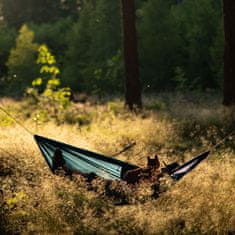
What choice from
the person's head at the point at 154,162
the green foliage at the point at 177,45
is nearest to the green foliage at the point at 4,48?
the green foliage at the point at 177,45

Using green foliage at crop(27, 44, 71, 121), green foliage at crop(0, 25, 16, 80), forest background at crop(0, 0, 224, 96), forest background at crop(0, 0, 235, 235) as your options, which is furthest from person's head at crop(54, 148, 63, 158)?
green foliage at crop(0, 25, 16, 80)

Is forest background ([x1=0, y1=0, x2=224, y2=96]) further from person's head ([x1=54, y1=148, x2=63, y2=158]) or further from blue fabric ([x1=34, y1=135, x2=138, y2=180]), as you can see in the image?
person's head ([x1=54, y1=148, x2=63, y2=158])

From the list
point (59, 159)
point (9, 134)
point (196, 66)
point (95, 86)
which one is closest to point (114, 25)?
point (95, 86)

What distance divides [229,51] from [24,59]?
49.3ft

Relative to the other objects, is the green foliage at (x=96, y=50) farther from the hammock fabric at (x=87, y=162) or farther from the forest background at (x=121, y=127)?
the hammock fabric at (x=87, y=162)

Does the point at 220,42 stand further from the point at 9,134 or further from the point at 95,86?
the point at 9,134

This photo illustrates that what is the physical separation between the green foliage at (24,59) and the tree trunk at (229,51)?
14464 mm

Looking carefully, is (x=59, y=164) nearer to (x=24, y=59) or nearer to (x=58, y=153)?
(x=58, y=153)

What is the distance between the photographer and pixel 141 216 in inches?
221

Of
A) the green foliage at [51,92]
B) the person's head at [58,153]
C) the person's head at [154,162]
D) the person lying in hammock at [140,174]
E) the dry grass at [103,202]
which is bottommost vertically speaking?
the dry grass at [103,202]

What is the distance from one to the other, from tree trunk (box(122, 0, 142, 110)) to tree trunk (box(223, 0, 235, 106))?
116 inches

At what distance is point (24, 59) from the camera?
24312 mm

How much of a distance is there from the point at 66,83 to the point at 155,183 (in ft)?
60.4

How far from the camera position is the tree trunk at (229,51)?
37.1 feet
